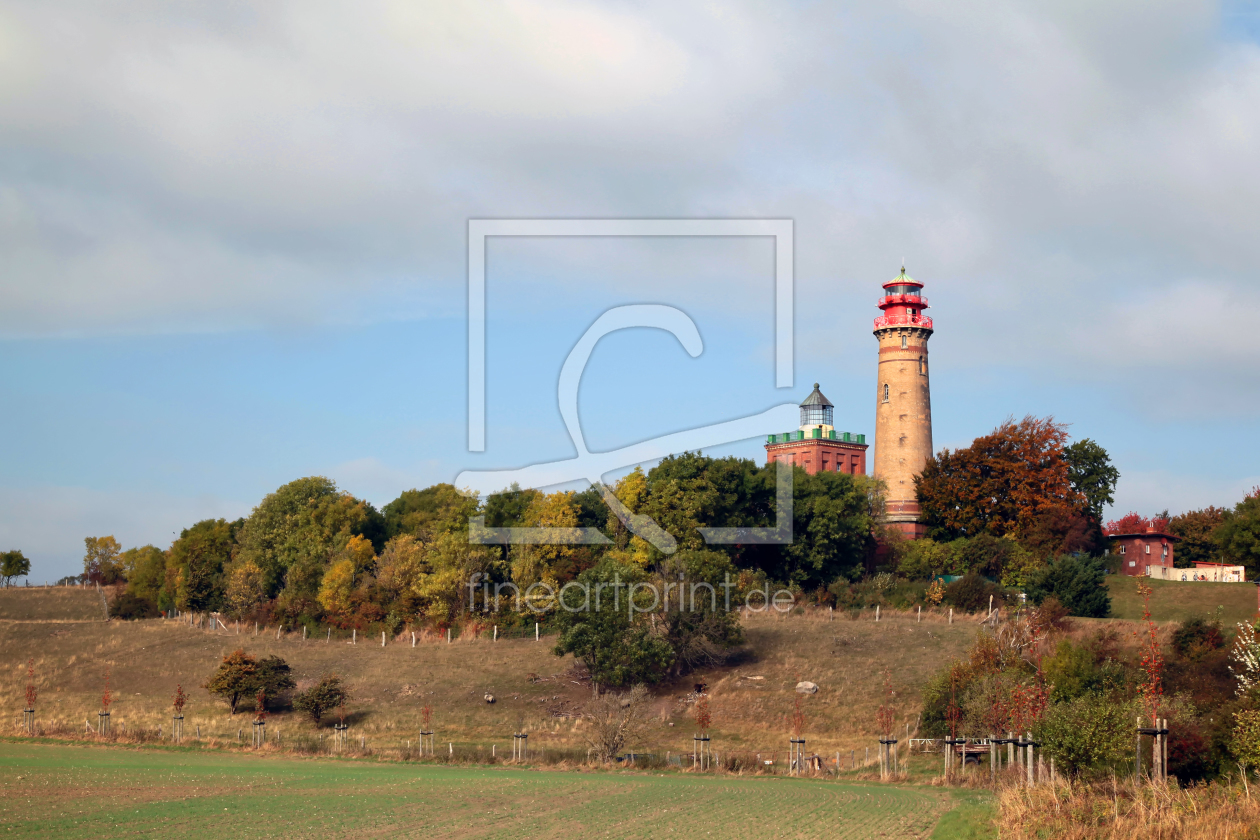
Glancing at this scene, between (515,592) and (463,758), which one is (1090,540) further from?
(463,758)

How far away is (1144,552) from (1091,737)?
5145 centimetres

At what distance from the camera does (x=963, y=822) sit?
2027 cm

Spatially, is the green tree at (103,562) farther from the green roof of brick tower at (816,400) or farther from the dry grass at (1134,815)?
the dry grass at (1134,815)

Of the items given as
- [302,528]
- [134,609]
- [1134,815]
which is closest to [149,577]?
[134,609]

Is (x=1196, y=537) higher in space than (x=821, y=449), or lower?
lower

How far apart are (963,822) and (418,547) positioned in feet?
161

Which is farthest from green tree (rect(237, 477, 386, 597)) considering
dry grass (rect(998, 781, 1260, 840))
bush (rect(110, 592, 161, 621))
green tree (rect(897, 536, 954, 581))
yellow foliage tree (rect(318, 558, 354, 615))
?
dry grass (rect(998, 781, 1260, 840))

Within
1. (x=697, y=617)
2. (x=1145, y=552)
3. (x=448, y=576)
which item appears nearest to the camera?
(x=697, y=617)

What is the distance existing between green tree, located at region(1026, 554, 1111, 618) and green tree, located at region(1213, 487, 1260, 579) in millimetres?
9184

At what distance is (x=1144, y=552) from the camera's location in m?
69.9

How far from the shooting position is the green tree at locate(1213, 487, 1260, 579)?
59.1m

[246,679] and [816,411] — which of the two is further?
[816,411]

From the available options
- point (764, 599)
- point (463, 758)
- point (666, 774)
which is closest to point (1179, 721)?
point (666, 774)

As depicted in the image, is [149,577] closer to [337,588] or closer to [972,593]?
[337,588]
